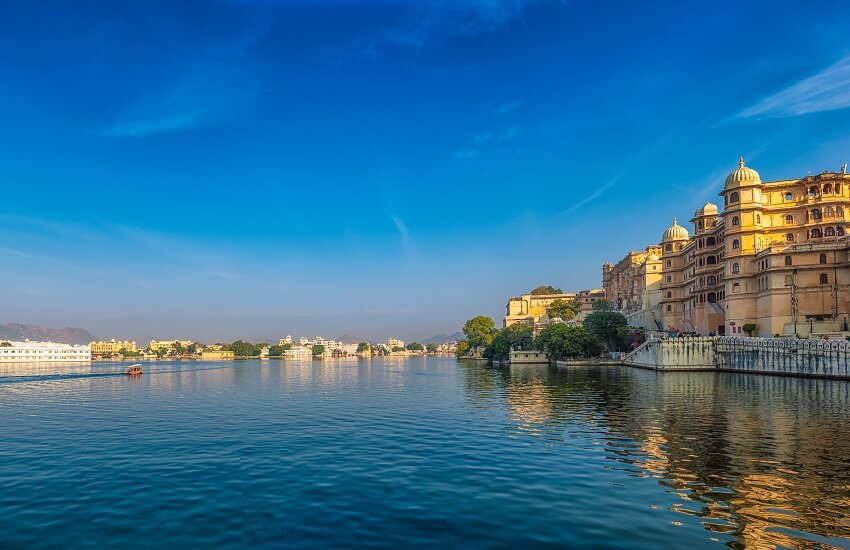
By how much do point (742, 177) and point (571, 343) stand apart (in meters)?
46.0

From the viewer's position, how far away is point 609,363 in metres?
104

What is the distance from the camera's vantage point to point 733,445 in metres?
24.2

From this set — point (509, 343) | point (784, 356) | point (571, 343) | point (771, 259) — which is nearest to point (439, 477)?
point (784, 356)

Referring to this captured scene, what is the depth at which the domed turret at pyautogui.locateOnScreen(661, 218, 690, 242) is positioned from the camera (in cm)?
11146

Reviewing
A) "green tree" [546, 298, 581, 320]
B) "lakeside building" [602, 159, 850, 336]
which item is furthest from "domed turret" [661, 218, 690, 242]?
"green tree" [546, 298, 581, 320]

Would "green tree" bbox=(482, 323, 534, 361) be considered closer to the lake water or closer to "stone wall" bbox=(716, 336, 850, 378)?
"stone wall" bbox=(716, 336, 850, 378)

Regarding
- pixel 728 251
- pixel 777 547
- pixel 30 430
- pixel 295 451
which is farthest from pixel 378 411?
pixel 728 251

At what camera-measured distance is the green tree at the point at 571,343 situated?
111625mm

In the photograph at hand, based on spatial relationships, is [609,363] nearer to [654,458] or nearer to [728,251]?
[728,251]

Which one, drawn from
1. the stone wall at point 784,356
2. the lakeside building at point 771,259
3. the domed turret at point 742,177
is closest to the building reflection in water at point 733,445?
the stone wall at point 784,356

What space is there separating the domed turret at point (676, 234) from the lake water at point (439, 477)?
3062 inches

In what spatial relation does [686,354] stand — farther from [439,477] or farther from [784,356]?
[439,477]

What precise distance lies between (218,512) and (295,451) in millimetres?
9334

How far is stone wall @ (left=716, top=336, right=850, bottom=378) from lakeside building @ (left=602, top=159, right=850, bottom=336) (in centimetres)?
605
